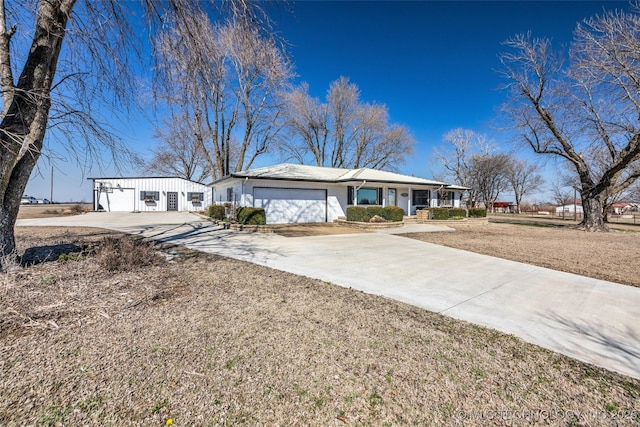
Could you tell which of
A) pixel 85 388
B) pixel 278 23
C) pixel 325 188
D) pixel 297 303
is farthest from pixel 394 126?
pixel 85 388

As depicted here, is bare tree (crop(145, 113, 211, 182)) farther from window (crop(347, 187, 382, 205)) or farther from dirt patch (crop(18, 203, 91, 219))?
window (crop(347, 187, 382, 205))

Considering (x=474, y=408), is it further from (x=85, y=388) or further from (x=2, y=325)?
(x=2, y=325)

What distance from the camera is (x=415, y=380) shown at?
2.15 m

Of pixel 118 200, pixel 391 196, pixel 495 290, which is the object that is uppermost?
pixel 391 196

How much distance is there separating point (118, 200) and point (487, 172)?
42.7 meters

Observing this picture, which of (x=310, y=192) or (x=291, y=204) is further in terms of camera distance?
(x=310, y=192)

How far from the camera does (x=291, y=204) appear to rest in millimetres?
15562

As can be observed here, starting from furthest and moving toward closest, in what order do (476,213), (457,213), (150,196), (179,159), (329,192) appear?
(179,159) < (150,196) < (476,213) < (457,213) < (329,192)

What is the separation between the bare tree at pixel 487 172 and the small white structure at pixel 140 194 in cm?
3237

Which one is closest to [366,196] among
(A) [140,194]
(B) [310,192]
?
(B) [310,192]

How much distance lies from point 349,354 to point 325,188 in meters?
14.4

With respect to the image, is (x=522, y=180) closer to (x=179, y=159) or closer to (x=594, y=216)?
(x=594, y=216)

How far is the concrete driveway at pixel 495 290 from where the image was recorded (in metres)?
3.00

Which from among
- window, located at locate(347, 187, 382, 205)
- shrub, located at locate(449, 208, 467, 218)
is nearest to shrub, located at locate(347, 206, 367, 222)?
window, located at locate(347, 187, 382, 205)
